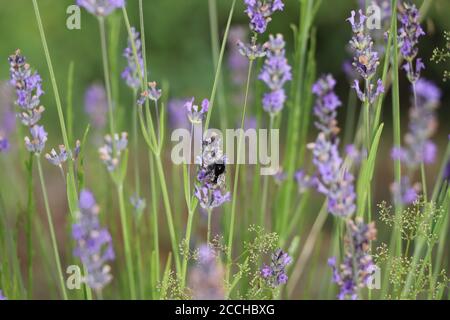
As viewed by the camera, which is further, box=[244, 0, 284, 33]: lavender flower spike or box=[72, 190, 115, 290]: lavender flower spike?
box=[244, 0, 284, 33]: lavender flower spike

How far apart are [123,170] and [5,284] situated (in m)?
0.29

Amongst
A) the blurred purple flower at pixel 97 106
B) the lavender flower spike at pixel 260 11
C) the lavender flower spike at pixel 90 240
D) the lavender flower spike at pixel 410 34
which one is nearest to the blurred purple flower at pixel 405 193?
the lavender flower spike at pixel 410 34

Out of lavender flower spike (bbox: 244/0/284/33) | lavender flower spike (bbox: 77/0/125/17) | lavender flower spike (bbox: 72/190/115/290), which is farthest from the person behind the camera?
lavender flower spike (bbox: 244/0/284/33)

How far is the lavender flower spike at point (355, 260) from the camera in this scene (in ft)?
2.33

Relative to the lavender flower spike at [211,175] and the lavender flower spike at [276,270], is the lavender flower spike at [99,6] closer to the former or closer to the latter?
the lavender flower spike at [211,175]

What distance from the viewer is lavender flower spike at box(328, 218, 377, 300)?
0.71 m

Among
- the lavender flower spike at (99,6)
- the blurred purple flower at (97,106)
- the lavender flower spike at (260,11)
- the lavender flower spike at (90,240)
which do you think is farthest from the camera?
the blurred purple flower at (97,106)

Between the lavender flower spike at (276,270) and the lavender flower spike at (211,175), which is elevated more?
the lavender flower spike at (211,175)

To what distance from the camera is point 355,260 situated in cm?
73

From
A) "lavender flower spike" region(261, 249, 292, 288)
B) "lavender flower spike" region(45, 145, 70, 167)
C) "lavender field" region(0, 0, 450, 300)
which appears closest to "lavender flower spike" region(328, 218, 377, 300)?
"lavender field" region(0, 0, 450, 300)

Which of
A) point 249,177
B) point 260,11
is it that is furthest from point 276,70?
point 249,177

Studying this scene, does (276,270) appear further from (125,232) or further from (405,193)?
(405,193)

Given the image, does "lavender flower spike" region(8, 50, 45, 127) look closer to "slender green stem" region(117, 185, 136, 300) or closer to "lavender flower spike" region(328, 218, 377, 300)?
"slender green stem" region(117, 185, 136, 300)

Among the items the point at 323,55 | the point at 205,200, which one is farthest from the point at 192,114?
the point at 323,55
